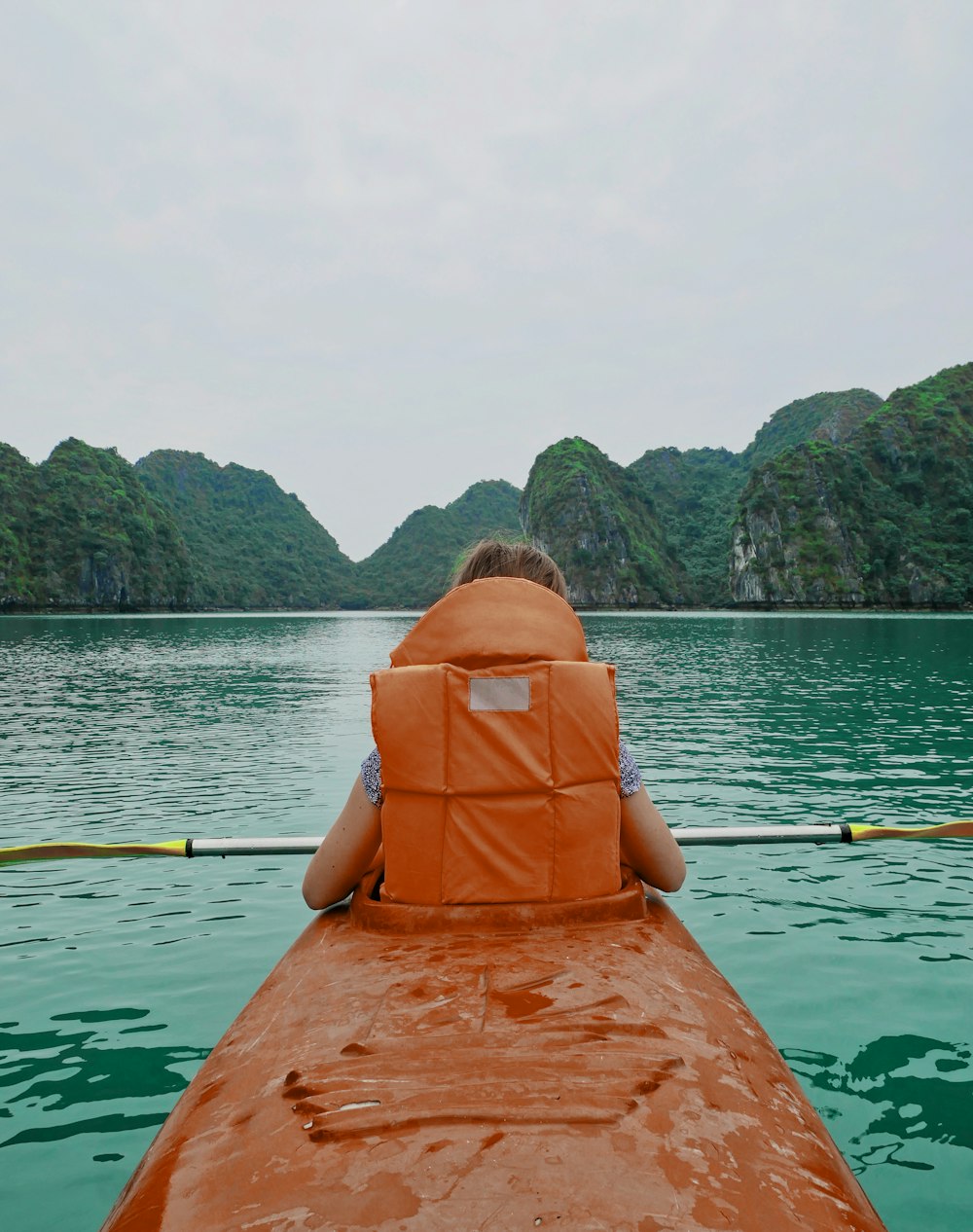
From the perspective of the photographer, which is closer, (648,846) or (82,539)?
(648,846)

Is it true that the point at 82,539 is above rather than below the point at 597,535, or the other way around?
below

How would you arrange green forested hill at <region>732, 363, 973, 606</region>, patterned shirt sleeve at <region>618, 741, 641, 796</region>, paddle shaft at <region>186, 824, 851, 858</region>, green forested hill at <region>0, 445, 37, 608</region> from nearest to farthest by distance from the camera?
patterned shirt sleeve at <region>618, 741, 641, 796</region>, paddle shaft at <region>186, 824, 851, 858</region>, green forested hill at <region>0, 445, 37, 608</region>, green forested hill at <region>732, 363, 973, 606</region>

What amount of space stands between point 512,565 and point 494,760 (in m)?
0.83

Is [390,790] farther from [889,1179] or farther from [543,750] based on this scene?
[889,1179]

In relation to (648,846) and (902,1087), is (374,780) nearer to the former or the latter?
(648,846)

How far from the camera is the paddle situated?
4.21 m

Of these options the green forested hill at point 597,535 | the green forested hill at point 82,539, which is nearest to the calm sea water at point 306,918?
the green forested hill at point 82,539

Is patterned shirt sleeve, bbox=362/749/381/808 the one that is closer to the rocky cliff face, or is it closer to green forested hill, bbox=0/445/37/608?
the rocky cliff face

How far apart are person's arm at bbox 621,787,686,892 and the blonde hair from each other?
80 cm

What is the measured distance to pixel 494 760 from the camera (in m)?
2.51

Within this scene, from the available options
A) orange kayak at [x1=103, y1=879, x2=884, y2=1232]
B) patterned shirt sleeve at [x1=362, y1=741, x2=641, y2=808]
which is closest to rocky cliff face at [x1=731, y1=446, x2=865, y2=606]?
patterned shirt sleeve at [x1=362, y1=741, x2=641, y2=808]

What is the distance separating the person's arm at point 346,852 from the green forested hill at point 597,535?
157 metres

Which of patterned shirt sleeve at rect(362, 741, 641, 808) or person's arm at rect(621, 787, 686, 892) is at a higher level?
patterned shirt sleeve at rect(362, 741, 641, 808)

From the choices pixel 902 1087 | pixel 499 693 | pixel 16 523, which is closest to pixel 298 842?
pixel 499 693
